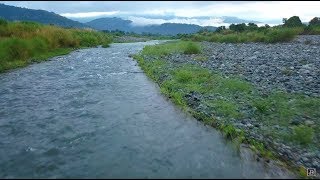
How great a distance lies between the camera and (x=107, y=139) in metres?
11.0

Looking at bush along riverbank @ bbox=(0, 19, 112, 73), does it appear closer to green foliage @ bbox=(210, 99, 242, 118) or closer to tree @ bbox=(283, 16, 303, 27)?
green foliage @ bbox=(210, 99, 242, 118)

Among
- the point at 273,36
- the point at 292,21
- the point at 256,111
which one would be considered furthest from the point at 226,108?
the point at 292,21

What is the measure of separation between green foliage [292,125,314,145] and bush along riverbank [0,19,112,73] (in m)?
21.2

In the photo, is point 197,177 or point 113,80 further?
point 113,80

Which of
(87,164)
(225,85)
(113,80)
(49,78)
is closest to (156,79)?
(113,80)

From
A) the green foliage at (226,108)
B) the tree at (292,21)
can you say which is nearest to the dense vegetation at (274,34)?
the tree at (292,21)

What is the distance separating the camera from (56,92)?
18391 mm

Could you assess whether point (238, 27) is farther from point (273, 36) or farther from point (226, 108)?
point (226, 108)

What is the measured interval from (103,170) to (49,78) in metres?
15.4

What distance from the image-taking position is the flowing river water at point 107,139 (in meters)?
8.88

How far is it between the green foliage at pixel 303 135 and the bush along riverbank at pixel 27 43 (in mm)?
21215

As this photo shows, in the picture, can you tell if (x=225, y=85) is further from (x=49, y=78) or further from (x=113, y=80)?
(x=49, y=78)
